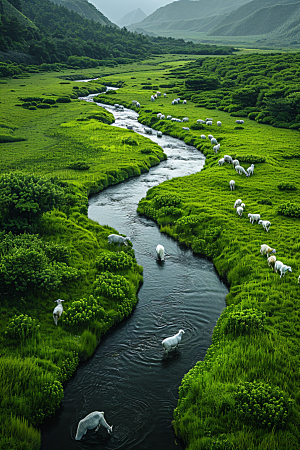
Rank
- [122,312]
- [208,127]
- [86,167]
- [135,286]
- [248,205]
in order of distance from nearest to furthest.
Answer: [122,312]
[135,286]
[248,205]
[86,167]
[208,127]

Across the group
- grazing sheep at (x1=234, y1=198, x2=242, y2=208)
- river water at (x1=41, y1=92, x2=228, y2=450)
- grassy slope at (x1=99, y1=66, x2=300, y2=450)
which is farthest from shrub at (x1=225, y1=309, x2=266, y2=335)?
grazing sheep at (x1=234, y1=198, x2=242, y2=208)

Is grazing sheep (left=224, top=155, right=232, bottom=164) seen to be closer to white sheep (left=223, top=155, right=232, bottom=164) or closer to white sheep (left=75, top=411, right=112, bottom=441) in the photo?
white sheep (left=223, top=155, right=232, bottom=164)

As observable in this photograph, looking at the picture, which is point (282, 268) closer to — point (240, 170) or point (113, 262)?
point (113, 262)

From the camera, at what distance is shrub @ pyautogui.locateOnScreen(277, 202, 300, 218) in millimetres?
28703

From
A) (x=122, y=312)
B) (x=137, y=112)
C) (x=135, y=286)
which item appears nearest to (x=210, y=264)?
(x=135, y=286)

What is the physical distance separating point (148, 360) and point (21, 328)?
19.7 feet

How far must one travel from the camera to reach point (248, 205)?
31547 millimetres

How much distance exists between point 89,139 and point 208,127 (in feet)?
71.3

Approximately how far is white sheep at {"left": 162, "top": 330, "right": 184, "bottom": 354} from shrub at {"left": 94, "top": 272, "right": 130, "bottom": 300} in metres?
4.56

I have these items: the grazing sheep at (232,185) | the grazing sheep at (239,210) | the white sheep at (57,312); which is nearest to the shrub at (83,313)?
the white sheep at (57,312)

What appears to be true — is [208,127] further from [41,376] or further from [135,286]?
[41,376]

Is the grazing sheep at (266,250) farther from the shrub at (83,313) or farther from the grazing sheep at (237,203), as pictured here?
the shrub at (83,313)

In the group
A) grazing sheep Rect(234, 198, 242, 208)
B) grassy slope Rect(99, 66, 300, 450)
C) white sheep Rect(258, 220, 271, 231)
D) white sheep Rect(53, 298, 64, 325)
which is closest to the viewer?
grassy slope Rect(99, 66, 300, 450)

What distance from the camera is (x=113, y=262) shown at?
74.5 ft
